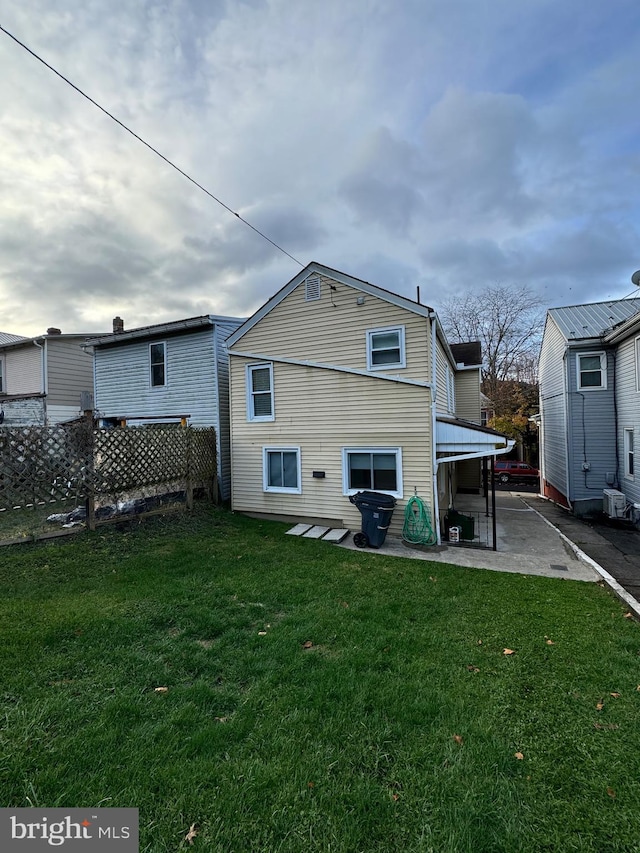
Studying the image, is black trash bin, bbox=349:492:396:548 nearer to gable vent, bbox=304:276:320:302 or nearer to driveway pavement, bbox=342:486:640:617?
driveway pavement, bbox=342:486:640:617

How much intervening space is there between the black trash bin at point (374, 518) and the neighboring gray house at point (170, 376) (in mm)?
5220

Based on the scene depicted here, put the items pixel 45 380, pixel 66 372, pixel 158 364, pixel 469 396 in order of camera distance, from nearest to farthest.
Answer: pixel 158 364 < pixel 45 380 < pixel 469 396 < pixel 66 372

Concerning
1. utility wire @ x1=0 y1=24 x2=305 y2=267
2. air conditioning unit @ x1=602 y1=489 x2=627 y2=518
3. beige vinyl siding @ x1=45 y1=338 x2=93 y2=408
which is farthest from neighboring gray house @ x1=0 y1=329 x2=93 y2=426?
air conditioning unit @ x1=602 y1=489 x2=627 y2=518

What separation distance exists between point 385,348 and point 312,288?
261cm

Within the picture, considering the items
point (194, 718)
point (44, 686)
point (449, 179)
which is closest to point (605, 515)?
point (449, 179)

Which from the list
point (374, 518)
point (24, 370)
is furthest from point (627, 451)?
point (24, 370)

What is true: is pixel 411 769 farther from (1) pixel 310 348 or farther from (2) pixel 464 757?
(1) pixel 310 348

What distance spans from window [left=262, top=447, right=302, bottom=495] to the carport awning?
374 cm

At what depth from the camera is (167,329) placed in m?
11.9

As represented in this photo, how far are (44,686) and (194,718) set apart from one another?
1.38m

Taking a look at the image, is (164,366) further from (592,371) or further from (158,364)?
(592,371)

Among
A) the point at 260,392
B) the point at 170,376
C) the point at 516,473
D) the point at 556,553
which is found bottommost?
the point at 516,473

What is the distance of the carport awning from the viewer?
8.02m

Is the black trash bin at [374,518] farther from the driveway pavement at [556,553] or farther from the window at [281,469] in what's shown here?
the window at [281,469]
